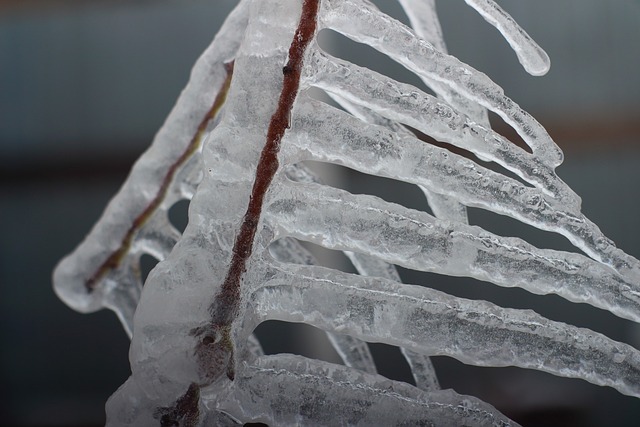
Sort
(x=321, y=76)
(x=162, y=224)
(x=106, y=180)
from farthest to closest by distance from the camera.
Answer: (x=106, y=180) < (x=162, y=224) < (x=321, y=76)

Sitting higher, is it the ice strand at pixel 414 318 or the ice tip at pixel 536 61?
the ice tip at pixel 536 61

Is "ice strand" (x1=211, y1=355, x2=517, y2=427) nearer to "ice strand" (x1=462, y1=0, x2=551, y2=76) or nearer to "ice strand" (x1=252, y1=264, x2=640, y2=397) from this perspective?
"ice strand" (x1=252, y1=264, x2=640, y2=397)

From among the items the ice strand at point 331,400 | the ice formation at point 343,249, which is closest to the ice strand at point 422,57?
the ice formation at point 343,249

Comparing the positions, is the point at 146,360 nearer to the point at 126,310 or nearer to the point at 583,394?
the point at 126,310

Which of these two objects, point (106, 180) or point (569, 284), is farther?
point (106, 180)

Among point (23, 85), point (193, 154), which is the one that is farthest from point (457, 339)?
point (23, 85)

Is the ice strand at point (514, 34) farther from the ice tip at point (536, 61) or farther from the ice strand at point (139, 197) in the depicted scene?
the ice strand at point (139, 197)
